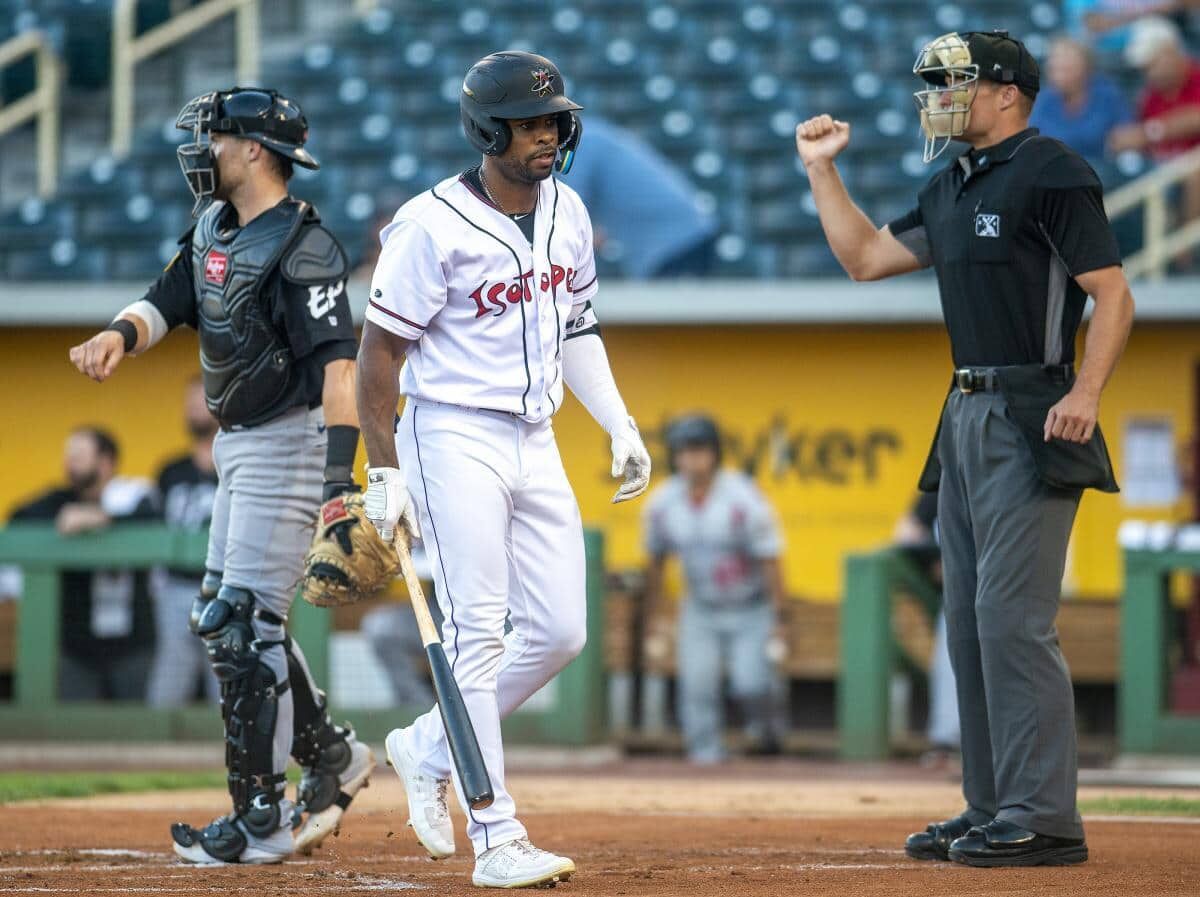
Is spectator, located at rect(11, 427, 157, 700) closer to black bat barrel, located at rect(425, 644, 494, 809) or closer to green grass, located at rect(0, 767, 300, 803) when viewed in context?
green grass, located at rect(0, 767, 300, 803)

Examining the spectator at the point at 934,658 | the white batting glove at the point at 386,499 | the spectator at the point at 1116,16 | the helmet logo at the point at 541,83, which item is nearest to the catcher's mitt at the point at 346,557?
the white batting glove at the point at 386,499

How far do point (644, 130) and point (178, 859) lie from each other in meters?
8.48

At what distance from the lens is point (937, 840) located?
5.11 m

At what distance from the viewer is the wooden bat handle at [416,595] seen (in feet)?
15.2

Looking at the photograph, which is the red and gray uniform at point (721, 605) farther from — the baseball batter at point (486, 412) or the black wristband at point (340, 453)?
the baseball batter at point (486, 412)

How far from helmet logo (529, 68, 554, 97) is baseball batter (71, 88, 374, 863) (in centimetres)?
96

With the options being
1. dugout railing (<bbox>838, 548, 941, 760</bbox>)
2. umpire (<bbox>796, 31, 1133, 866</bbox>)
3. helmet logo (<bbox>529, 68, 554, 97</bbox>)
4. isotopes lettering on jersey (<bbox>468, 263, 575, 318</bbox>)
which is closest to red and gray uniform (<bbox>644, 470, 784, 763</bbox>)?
dugout railing (<bbox>838, 548, 941, 760</bbox>)

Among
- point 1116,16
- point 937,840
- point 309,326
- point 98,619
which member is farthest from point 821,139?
point 1116,16

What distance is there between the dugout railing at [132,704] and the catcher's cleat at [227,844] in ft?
15.7

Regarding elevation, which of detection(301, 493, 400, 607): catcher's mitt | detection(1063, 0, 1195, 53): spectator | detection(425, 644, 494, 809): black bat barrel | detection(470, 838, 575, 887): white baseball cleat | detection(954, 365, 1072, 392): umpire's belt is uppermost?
detection(1063, 0, 1195, 53): spectator

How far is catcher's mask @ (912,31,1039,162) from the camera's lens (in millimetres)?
5066

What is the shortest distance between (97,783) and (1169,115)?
287 inches

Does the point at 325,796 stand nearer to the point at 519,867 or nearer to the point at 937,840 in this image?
the point at 519,867

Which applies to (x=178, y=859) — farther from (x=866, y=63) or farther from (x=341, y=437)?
(x=866, y=63)
